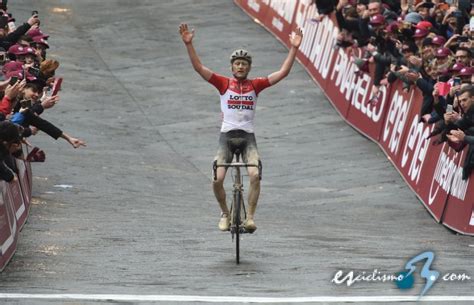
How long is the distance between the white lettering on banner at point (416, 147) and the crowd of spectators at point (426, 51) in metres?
0.40

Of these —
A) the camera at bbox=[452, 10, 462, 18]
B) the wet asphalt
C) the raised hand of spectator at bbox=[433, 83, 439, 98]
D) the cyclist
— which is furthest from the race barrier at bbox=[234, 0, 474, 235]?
the cyclist

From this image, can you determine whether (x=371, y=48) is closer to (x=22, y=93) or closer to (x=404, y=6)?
(x=404, y=6)

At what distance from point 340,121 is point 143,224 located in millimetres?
10456

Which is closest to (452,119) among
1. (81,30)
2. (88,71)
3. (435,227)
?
(435,227)

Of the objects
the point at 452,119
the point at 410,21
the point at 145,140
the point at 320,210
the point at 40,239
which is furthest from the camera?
the point at 145,140

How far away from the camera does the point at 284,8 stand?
37.7 meters

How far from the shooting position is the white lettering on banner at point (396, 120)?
26.4 m

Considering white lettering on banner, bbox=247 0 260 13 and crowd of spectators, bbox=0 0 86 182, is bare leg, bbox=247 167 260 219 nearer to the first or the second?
crowd of spectators, bbox=0 0 86 182

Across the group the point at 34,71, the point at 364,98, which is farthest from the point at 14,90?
the point at 364,98

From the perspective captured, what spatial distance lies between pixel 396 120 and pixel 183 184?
14.0 ft

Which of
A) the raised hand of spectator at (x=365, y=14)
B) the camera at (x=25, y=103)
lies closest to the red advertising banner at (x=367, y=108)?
the raised hand of spectator at (x=365, y=14)

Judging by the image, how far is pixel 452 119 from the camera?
2072cm

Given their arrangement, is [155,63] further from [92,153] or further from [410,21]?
[410,21]

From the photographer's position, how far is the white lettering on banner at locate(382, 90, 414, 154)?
26370 millimetres
